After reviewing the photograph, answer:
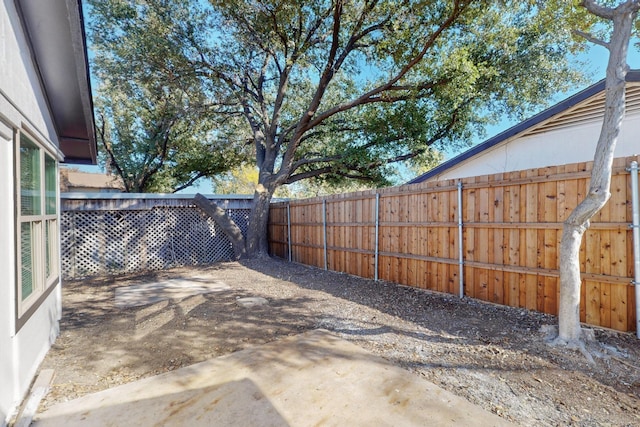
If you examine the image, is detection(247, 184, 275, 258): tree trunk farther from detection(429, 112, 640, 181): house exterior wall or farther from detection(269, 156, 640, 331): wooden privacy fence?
detection(429, 112, 640, 181): house exterior wall

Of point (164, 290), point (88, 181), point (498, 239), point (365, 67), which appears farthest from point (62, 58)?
point (88, 181)

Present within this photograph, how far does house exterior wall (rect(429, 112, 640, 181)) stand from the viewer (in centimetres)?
484

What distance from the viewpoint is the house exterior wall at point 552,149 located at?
15.9 feet

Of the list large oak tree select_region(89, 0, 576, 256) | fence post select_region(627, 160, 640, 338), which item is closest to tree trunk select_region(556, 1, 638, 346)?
fence post select_region(627, 160, 640, 338)

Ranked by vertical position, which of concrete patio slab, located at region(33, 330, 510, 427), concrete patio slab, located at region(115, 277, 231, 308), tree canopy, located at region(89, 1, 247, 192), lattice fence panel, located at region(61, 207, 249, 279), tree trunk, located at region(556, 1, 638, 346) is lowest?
concrete patio slab, located at region(115, 277, 231, 308)

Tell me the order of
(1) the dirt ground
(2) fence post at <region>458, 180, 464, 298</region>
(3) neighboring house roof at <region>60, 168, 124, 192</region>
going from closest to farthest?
(1) the dirt ground, (2) fence post at <region>458, 180, 464, 298</region>, (3) neighboring house roof at <region>60, 168, 124, 192</region>

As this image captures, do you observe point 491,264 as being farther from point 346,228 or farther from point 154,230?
point 154,230

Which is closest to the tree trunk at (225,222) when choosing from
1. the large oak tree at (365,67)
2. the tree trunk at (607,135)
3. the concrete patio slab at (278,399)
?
the large oak tree at (365,67)

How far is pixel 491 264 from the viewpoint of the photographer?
4.27 metres

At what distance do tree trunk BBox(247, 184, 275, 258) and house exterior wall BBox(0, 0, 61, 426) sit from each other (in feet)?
19.8

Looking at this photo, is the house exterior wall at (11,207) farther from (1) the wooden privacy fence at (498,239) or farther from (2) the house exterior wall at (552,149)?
(2) the house exterior wall at (552,149)

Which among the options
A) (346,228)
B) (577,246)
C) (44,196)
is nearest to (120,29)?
(44,196)

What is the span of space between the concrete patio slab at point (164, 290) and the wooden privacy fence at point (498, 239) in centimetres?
272

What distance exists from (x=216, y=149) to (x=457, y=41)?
8.62m
